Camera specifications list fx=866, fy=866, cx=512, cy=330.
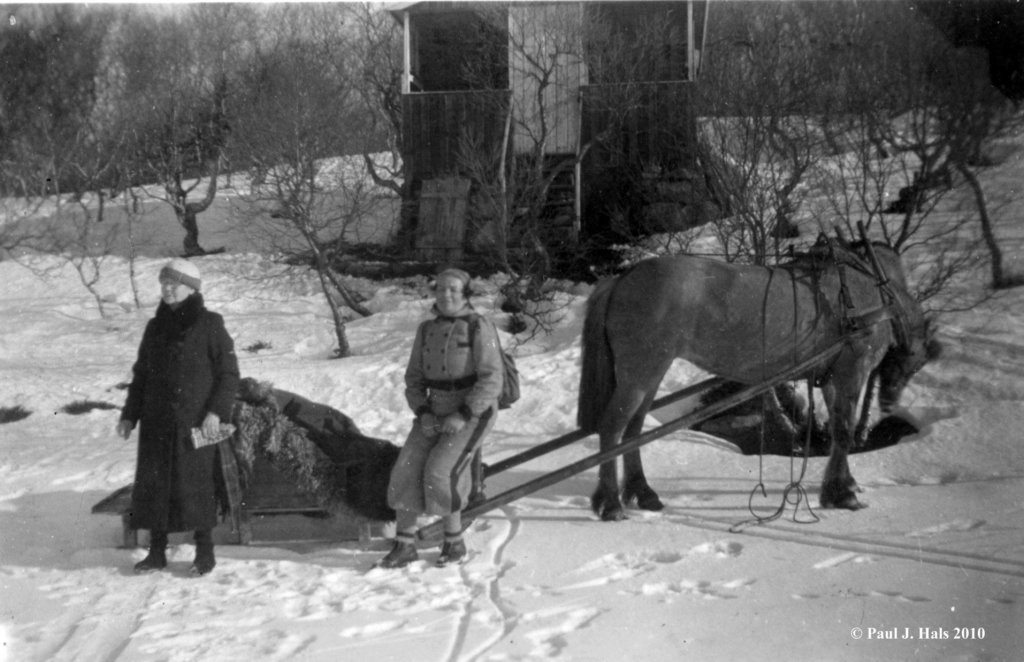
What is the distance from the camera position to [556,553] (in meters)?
4.46

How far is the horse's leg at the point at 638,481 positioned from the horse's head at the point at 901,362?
1670 mm

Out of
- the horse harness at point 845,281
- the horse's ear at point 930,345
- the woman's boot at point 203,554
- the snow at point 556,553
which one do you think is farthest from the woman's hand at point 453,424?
the horse's ear at point 930,345

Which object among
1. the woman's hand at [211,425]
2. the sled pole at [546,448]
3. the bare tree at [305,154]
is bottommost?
the sled pole at [546,448]

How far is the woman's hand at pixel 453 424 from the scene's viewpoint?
429 cm

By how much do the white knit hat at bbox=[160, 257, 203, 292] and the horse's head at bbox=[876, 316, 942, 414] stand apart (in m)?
4.21

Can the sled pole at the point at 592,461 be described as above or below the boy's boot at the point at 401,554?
above

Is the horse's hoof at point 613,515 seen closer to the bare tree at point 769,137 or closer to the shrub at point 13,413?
the bare tree at point 769,137

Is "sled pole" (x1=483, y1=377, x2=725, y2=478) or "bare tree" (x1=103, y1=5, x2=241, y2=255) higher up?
"bare tree" (x1=103, y1=5, x2=241, y2=255)

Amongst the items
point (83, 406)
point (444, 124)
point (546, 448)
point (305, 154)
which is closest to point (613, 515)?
point (546, 448)

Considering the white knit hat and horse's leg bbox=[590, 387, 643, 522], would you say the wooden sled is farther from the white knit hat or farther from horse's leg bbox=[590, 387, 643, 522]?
horse's leg bbox=[590, 387, 643, 522]

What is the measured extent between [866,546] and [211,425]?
333cm

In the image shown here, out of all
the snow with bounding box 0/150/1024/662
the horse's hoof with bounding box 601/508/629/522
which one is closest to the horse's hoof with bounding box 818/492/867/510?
the snow with bounding box 0/150/1024/662

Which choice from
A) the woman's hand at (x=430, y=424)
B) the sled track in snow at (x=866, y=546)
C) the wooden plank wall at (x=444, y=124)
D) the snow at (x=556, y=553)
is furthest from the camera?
the wooden plank wall at (x=444, y=124)

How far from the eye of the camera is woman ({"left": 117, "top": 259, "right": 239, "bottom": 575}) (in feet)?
14.4
